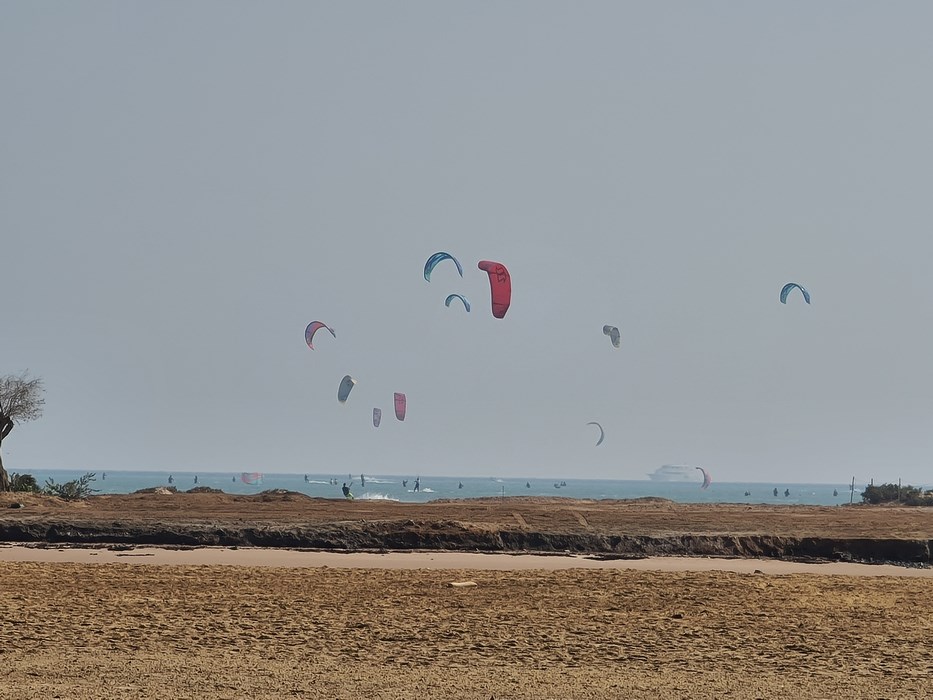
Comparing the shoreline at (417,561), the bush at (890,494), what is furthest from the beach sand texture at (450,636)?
the bush at (890,494)

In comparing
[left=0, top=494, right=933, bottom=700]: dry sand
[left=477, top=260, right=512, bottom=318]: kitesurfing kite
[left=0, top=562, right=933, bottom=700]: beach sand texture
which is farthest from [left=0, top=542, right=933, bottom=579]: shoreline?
[left=477, top=260, right=512, bottom=318]: kitesurfing kite

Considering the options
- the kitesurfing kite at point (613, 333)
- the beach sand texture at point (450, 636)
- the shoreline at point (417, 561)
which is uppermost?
the kitesurfing kite at point (613, 333)

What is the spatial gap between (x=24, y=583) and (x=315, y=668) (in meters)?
6.56

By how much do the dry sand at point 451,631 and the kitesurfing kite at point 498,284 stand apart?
16015 mm

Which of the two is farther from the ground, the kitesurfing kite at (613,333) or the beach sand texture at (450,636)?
the kitesurfing kite at (613,333)

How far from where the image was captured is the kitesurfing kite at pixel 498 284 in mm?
34594

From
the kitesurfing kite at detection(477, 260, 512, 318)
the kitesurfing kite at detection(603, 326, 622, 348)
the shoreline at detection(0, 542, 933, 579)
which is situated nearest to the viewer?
the shoreline at detection(0, 542, 933, 579)

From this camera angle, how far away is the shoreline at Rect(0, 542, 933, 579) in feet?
61.5

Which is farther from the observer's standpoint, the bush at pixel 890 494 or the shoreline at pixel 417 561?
the bush at pixel 890 494

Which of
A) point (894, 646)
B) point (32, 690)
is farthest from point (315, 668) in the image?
point (894, 646)

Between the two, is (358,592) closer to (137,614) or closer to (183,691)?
(137,614)

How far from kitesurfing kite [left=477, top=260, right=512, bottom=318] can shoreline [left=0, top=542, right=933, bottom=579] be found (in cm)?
1418

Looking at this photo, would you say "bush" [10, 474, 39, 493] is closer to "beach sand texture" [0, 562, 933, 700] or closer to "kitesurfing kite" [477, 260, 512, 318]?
"kitesurfing kite" [477, 260, 512, 318]

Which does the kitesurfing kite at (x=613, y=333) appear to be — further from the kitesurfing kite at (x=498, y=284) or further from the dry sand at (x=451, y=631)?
the dry sand at (x=451, y=631)
